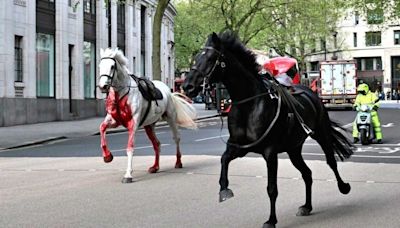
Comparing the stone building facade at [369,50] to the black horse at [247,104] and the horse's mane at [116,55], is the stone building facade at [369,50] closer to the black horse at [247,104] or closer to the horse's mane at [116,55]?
the horse's mane at [116,55]

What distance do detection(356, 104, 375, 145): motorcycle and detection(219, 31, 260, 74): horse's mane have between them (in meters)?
11.7

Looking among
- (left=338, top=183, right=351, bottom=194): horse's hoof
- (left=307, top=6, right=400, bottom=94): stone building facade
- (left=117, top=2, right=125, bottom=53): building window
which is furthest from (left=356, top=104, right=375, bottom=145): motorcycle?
(left=307, top=6, right=400, bottom=94): stone building facade

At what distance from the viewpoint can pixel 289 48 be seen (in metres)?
83.6

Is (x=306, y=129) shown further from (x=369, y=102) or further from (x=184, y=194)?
(x=369, y=102)

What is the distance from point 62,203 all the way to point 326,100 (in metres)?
40.4

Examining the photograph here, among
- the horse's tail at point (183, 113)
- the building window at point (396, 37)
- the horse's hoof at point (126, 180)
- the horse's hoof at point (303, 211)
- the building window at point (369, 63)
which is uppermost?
the building window at point (396, 37)

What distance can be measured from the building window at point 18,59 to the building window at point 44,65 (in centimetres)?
164

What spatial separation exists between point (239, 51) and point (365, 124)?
12.0 m

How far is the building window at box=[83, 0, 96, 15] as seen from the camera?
127ft

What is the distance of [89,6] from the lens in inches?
1554

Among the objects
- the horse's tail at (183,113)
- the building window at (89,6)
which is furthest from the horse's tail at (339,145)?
the building window at (89,6)

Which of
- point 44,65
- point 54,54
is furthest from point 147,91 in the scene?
point 54,54

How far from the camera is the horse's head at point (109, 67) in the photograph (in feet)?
34.9

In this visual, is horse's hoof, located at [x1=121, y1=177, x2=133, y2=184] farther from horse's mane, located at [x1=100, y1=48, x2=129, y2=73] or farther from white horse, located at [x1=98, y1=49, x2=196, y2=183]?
horse's mane, located at [x1=100, y1=48, x2=129, y2=73]
